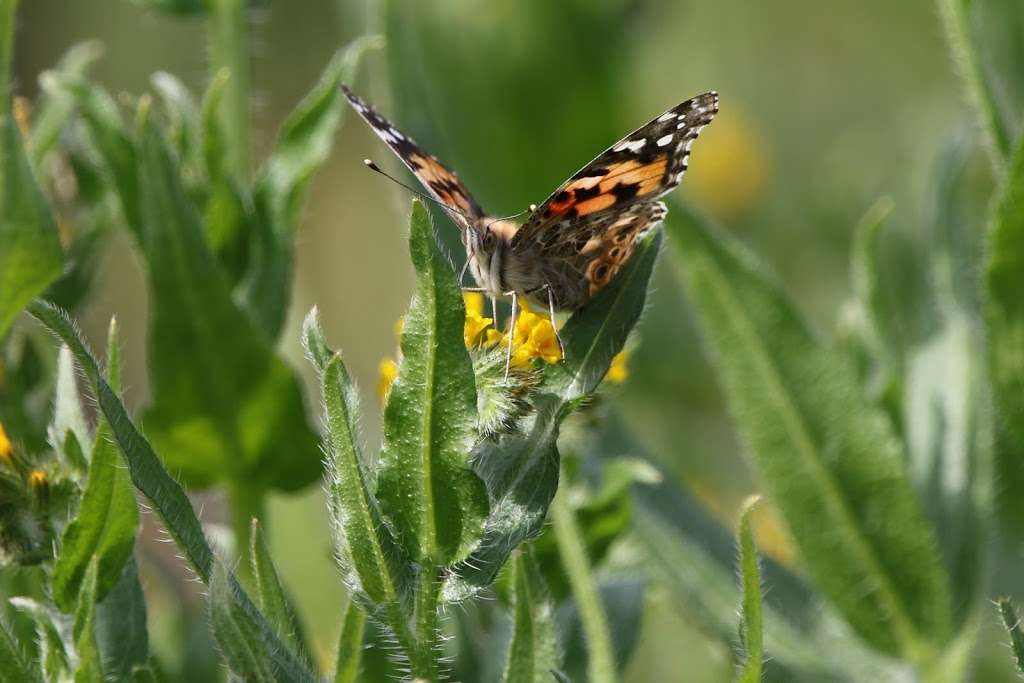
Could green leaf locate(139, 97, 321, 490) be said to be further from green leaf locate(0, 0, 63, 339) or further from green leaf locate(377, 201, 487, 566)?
green leaf locate(377, 201, 487, 566)

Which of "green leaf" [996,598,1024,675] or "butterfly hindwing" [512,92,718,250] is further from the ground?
"butterfly hindwing" [512,92,718,250]

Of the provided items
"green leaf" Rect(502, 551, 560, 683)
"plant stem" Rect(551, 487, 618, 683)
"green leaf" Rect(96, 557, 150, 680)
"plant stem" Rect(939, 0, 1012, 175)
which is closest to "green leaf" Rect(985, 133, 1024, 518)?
"plant stem" Rect(939, 0, 1012, 175)

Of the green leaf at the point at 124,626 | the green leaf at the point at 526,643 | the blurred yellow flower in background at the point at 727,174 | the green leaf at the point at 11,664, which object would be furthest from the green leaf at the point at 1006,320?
the blurred yellow flower in background at the point at 727,174

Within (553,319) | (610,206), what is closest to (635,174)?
(610,206)

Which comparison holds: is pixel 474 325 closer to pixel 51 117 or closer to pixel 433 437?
pixel 433 437

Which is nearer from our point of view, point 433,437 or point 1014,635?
point 1014,635

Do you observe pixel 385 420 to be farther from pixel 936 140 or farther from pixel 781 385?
pixel 936 140
